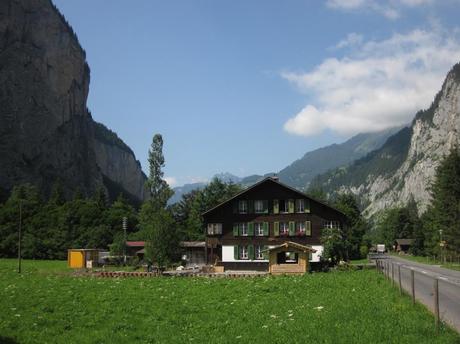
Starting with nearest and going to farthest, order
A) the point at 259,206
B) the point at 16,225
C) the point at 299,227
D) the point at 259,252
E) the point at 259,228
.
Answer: the point at 299,227 → the point at 259,252 → the point at 259,228 → the point at 259,206 → the point at 16,225

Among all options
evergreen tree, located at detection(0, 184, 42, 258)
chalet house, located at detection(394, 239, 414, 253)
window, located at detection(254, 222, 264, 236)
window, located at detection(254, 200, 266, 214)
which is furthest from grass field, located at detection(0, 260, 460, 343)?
chalet house, located at detection(394, 239, 414, 253)

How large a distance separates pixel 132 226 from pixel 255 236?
51.7m

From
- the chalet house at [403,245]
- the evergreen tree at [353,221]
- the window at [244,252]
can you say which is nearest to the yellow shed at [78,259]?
the window at [244,252]

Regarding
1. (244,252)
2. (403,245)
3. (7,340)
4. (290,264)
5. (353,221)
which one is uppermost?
(353,221)

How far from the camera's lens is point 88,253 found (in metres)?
65.5

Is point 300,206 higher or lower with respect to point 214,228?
higher

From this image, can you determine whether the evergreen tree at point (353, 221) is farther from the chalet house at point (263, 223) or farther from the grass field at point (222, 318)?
the grass field at point (222, 318)

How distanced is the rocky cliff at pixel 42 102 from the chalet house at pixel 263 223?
325 ft

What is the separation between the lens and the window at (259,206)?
183ft

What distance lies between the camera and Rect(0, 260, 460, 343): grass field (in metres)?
13.0

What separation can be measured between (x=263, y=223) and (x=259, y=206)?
1851 millimetres

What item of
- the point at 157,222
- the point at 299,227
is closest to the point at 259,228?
the point at 299,227

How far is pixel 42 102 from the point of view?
16112 centimetres

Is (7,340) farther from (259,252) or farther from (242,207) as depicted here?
(242,207)
